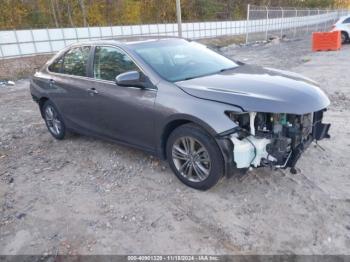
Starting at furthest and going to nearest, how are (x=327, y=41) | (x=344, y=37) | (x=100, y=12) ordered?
(x=100, y=12) → (x=344, y=37) → (x=327, y=41)

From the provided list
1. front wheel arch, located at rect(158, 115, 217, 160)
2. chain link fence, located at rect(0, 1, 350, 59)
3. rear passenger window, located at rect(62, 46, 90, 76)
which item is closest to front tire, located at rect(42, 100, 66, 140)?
rear passenger window, located at rect(62, 46, 90, 76)

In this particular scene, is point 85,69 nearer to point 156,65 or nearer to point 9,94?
point 156,65

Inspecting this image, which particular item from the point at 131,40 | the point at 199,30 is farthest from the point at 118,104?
the point at 199,30

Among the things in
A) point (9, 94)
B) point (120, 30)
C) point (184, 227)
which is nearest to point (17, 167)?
point (184, 227)

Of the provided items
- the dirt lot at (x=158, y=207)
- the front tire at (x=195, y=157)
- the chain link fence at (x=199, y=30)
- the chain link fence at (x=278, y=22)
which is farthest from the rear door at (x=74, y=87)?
the chain link fence at (x=278, y=22)

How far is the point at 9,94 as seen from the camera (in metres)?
10.5

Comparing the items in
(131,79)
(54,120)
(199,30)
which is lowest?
(199,30)

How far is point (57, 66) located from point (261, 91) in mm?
3473

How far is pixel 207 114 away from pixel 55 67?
3174mm

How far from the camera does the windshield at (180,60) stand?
3.86m

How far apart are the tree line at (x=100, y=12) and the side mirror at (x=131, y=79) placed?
19442 millimetres

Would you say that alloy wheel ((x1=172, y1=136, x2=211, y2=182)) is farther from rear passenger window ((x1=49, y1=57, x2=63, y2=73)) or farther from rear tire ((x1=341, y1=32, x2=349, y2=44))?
rear tire ((x1=341, y1=32, x2=349, y2=44))

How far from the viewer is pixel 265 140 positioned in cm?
327

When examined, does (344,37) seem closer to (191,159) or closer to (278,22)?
(278,22)
